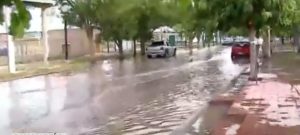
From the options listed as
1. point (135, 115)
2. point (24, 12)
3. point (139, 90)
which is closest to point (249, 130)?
point (135, 115)

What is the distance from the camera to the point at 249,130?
8.57m

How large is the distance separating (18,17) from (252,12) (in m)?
15.3

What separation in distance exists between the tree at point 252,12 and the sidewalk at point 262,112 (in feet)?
8.10

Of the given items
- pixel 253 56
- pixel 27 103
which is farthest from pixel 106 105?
pixel 253 56

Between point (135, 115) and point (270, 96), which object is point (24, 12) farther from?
point (270, 96)

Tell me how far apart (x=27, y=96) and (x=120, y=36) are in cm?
3038

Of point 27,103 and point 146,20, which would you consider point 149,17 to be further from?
point 27,103

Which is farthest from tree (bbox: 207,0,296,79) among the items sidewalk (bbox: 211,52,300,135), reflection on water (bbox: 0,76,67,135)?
reflection on water (bbox: 0,76,67,135)

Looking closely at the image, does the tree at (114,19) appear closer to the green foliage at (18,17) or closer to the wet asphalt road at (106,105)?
the wet asphalt road at (106,105)

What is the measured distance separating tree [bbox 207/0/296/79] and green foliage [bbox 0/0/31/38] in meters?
14.7

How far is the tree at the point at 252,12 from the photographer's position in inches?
655

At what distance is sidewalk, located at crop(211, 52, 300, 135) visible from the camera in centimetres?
866

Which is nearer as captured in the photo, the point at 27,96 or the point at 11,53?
the point at 27,96

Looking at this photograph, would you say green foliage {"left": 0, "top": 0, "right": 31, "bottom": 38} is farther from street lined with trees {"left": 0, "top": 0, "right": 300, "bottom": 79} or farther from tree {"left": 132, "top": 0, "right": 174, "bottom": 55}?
tree {"left": 132, "top": 0, "right": 174, "bottom": 55}
